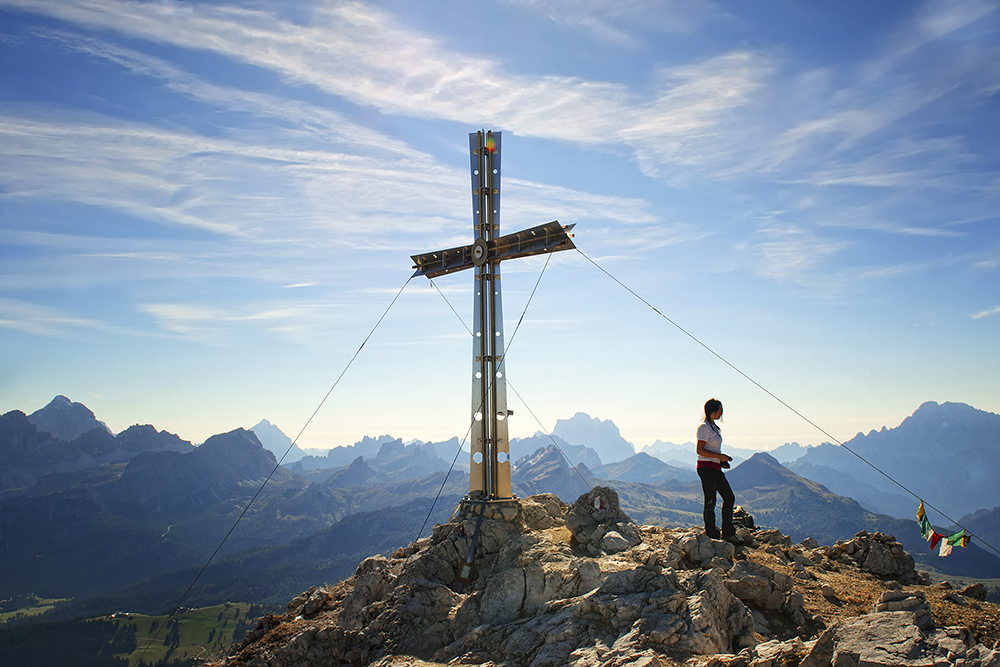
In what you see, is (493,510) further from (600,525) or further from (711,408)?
(711,408)

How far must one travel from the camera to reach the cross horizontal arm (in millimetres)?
18125

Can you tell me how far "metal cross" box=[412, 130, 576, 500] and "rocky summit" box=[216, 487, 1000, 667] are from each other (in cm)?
132

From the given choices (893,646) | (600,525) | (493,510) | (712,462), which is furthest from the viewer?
(493,510)

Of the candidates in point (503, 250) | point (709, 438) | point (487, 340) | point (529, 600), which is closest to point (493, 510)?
point (529, 600)

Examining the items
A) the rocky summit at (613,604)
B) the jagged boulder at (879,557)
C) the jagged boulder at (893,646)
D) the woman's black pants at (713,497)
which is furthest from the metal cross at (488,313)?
the jagged boulder at (893,646)

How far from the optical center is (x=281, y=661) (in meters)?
15.0

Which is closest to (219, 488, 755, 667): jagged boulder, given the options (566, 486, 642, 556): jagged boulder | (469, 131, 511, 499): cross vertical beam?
(566, 486, 642, 556): jagged boulder

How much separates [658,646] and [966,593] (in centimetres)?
922

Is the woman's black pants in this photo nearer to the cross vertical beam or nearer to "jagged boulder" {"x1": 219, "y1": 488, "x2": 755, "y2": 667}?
"jagged boulder" {"x1": 219, "y1": 488, "x2": 755, "y2": 667}

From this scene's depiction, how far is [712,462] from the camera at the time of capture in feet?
49.5

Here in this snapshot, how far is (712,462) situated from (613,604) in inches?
195

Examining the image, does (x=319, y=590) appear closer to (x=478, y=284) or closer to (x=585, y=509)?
(x=585, y=509)

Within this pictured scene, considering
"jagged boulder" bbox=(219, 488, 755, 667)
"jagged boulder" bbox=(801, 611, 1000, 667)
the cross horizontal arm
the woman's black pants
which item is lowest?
"jagged boulder" bbox=(219, 488, 755, 667)

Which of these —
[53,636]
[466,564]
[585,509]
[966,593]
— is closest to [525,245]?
[585,509]
